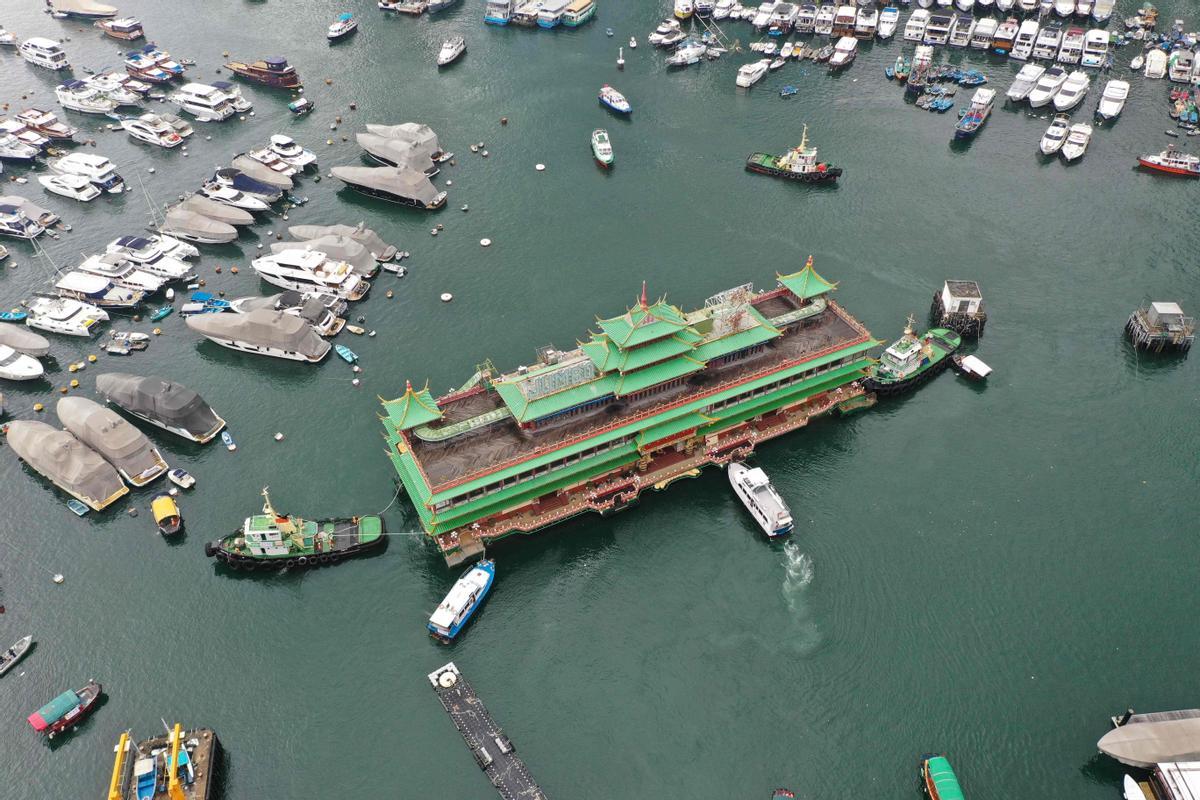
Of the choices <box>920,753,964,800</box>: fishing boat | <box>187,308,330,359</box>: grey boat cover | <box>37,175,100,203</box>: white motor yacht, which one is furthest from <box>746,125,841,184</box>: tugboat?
<box>37,175,100,203</box>: white motor yacht

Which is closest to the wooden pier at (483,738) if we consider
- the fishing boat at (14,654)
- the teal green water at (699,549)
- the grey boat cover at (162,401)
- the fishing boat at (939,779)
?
the teal green water at (699,549)

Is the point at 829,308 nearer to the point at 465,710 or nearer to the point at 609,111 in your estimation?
the point at 465,710

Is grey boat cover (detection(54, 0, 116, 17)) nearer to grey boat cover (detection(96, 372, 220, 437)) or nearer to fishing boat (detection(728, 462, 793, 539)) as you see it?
grey boat cover (detection(96, 372, 220, 437))

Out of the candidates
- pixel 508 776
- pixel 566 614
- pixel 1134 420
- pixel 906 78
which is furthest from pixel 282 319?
pixel 906 78

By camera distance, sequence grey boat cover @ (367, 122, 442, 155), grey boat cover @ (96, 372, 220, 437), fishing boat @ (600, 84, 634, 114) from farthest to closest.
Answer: fishing boat @ (600, 84, 634, 114), grey boat cover @ (367, 122, 442, 155), grey boat cover @ (96, 372, 220, 437)

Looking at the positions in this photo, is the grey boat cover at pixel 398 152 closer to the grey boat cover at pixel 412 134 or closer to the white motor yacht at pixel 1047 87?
the grey boat cover at pixel 412 134

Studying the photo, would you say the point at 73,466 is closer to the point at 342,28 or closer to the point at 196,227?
the point at 196,227

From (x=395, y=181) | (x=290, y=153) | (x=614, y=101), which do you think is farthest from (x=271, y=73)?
(x=614, y=101)
